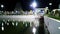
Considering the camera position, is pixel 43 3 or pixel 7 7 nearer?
pixel 43 3

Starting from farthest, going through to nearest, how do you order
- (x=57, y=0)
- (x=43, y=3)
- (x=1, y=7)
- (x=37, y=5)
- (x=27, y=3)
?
(x=1, y=7)
(x=27, y=3)
(x=37, y=5)
(x=43, y=3)
(x=57, y=0)

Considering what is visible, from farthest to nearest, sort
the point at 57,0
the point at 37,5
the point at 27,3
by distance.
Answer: the point at 27,3 < the point at 37,5 < the point at 57,0

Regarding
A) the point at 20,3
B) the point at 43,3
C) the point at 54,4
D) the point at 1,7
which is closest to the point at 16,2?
the point at 20,3

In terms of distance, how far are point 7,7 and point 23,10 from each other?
753 centimetres

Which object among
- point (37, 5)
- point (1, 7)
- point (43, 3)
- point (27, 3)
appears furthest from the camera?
point (1, 7)

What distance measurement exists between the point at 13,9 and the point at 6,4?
409 centimetres

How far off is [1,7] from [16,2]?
876 cm

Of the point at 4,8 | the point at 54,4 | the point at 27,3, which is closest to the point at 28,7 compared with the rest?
the point at 27,3

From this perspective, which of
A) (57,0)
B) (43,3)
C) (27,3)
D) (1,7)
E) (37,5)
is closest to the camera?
(57,0)

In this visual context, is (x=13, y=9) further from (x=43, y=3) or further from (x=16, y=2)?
(x=43, y=3)

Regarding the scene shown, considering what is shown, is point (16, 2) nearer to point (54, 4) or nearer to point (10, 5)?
point (10, 5)

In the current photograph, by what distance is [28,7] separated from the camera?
241 ft

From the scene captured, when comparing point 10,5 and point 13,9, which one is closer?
point 10,5

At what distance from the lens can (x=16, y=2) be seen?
74375mm
